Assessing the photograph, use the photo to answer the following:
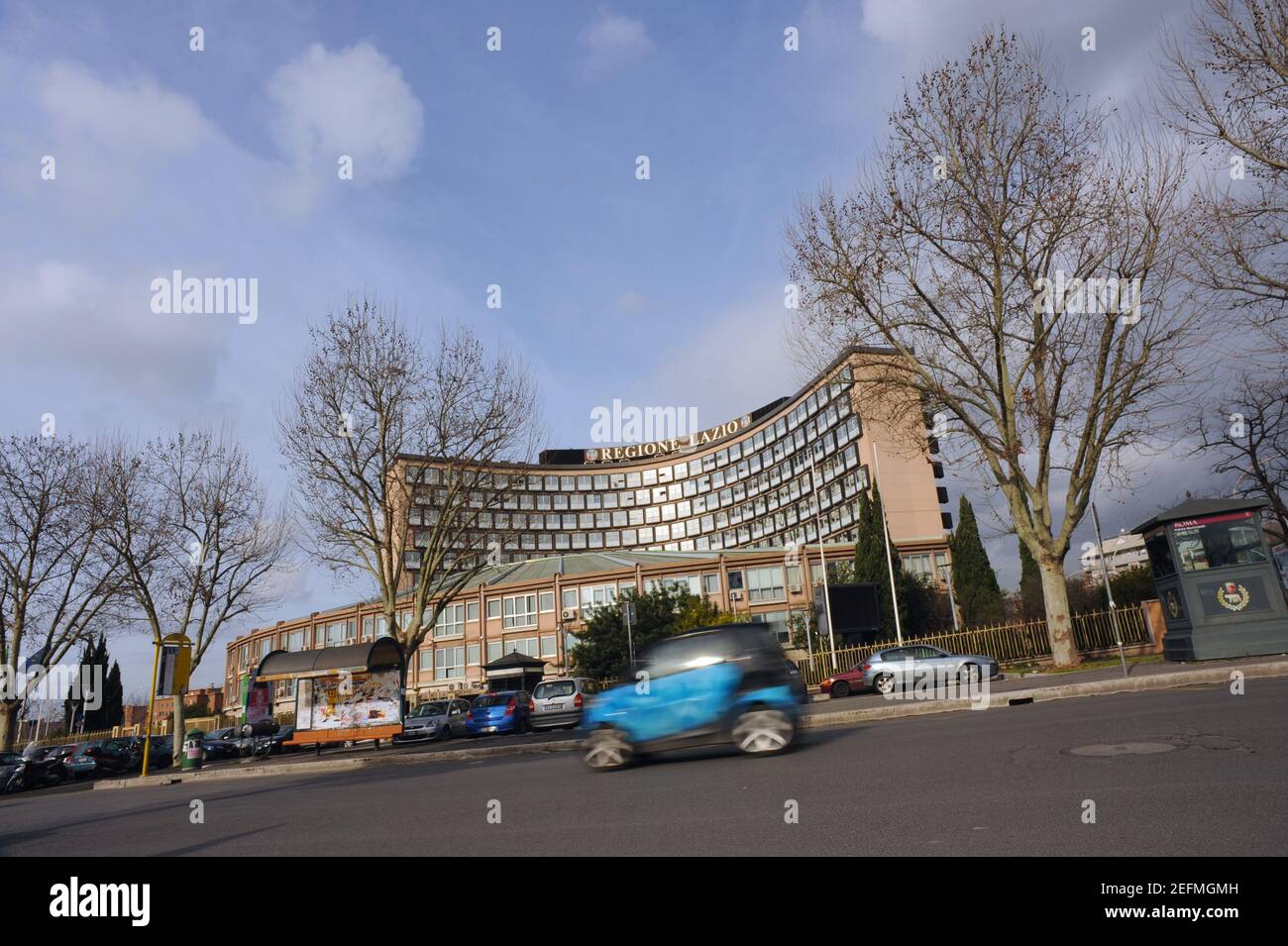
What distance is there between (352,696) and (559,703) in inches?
266

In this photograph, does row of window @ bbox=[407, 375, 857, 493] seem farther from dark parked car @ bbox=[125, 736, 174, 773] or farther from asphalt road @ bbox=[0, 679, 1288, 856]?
asphalt road @ bbox=[0, 679, 1288, 856]

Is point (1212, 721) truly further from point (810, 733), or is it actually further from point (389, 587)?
point (389, 587)

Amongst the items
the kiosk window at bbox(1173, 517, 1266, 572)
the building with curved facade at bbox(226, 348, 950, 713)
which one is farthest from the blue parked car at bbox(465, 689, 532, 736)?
the kiosk window at bbox(1173, 517, 1266, 572)

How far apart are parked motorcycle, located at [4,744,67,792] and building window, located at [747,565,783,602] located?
4495 cm

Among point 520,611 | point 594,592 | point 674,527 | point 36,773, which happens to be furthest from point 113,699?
point 674,527

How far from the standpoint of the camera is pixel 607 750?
1090cm

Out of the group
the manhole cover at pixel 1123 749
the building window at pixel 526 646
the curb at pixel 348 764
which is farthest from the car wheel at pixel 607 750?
the building window at pixel 526 646

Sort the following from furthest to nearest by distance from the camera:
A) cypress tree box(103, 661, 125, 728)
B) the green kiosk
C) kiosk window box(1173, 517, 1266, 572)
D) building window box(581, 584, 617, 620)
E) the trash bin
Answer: cypress tree box(103, 661, 125, 728), building window box(581, 584, 617, 620), the trash bin, kiosk window box(1173, 517, 1266, 572), the green kiosk

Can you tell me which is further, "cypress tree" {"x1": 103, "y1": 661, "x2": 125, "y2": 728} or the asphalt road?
"cypress tree" {"x1": 103, "y1": 661, "x2": 125, "y2": 728}

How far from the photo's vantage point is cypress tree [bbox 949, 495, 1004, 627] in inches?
2153

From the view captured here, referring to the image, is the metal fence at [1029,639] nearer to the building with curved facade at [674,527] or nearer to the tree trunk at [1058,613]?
the tree trunk at [1058,613]

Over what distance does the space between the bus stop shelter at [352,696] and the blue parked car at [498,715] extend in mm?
3427
